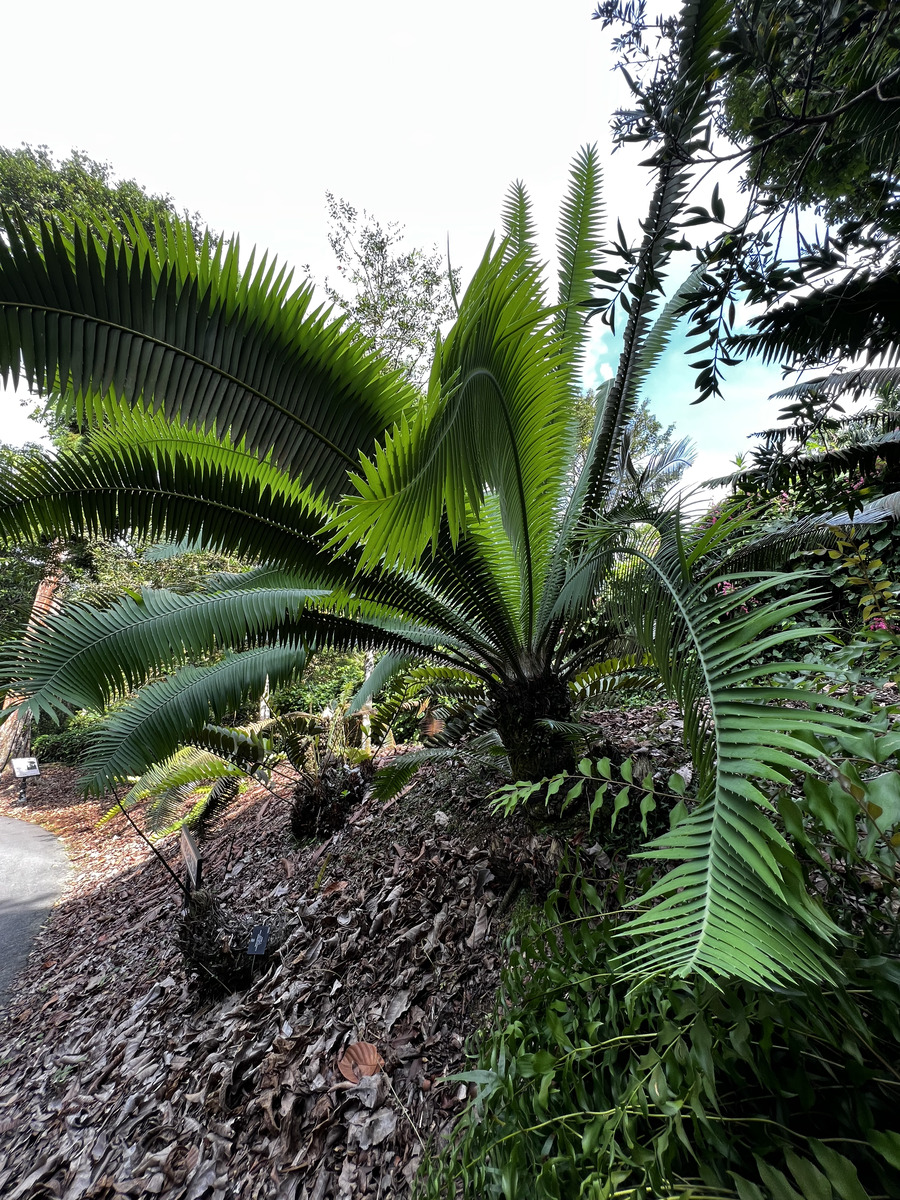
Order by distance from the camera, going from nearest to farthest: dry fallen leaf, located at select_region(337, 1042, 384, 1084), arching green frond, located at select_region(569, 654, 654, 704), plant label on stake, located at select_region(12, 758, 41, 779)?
dry fallen leaf, located at select_region(337, 1042, 384, 1084)
arching green frond, located at select_region(569, 654, 654, 704)
plant label on stake, located at select_region(12, 758, 41, 779)

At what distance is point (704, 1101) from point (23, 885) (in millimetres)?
7651

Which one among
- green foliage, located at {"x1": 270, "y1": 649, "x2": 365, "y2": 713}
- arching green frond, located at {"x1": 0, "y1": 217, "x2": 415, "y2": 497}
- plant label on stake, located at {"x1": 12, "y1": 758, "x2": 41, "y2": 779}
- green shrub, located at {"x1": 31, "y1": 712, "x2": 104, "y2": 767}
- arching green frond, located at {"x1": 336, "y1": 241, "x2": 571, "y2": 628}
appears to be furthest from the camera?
green shrub, located at {"x1": 31, "y1": 712, "x2": 104, "y2": 767}

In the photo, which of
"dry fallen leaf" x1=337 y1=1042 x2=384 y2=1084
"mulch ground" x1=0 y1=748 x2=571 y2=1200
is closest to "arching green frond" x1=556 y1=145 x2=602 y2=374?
"mulch ground" x1=0 y1=748 x2=571 y2=1200

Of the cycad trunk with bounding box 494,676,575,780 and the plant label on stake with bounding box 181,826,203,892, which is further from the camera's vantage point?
the plant label on stake with bounding box 181,826,203,892

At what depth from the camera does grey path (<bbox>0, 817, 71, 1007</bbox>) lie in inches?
181

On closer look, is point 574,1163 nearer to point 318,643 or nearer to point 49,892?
point 318,643

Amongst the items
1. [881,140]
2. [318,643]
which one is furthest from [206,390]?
[881,140]

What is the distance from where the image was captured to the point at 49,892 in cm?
A: 570

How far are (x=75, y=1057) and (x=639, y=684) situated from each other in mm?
3711

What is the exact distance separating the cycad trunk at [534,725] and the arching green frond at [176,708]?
3.62 ft

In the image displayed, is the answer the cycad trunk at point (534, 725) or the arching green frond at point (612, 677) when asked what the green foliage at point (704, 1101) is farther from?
the arching green frond at point (612, 677)

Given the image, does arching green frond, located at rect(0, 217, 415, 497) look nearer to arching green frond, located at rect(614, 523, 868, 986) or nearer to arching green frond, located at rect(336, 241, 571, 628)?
arching green frond, located at rect(336, 241, 571, 628)

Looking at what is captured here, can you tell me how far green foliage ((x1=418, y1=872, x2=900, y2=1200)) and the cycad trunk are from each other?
1383 millimetres

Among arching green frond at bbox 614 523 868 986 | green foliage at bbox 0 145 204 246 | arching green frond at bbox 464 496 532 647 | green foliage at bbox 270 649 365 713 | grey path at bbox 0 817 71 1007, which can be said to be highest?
green foliage at bbox 0 145 204 246
